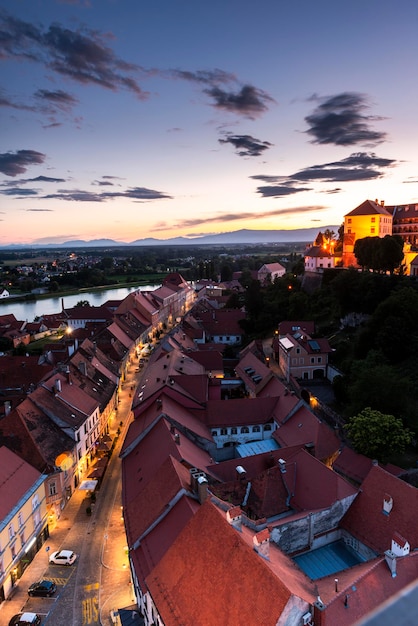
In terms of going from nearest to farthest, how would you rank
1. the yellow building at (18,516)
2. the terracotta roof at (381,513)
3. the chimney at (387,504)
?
the terracotta roof at (381,513) < the chimney at (387,504) < the yellow building at (18,516)

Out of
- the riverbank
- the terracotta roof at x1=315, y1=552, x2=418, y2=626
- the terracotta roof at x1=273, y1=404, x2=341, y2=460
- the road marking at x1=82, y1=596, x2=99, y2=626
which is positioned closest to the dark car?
the road marking at x1=82, y1=596, x2=99, y2=626

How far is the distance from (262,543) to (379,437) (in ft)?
47.3

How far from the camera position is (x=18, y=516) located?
72.6 feet

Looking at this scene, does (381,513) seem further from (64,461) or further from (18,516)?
(64,461)

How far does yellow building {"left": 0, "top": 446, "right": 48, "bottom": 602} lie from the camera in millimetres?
20938

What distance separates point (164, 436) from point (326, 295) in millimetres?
42764

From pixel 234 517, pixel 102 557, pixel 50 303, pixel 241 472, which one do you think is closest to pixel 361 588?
pixel 234 517

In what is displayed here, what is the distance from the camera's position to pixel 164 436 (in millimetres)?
26281

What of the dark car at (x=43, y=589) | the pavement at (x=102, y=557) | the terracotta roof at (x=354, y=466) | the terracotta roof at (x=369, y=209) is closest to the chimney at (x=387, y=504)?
the terracotta roof at (x=354, y=466)

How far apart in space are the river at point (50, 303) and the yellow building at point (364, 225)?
73.8m

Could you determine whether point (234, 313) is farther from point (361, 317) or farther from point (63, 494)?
point (63, 494)

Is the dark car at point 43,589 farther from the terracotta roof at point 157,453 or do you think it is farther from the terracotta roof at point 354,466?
the terracotta roof at point 354,466

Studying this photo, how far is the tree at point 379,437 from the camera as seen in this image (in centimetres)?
2648

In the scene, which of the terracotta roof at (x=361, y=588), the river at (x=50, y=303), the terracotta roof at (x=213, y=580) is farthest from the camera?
the river at (x=50, y=303)
